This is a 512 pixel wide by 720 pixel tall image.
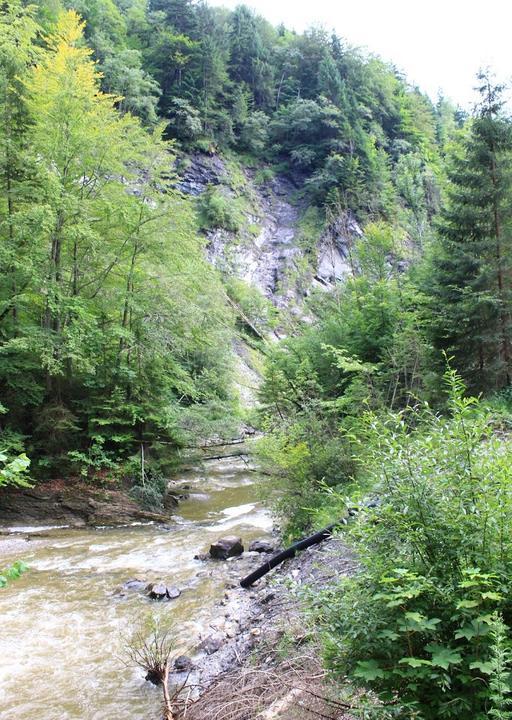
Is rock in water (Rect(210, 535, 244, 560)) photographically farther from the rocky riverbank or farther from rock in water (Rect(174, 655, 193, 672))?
rock in water (Rect(174, 655, 193, 672))

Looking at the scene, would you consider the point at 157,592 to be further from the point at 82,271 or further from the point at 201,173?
the point at 201,173

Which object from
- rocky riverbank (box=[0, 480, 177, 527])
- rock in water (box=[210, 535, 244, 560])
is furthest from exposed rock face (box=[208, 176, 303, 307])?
rock in water (box=[210, 535, 244, 560])

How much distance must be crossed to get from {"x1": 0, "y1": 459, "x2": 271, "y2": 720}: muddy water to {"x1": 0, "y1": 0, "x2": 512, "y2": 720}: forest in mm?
1840

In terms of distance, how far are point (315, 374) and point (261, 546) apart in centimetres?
546

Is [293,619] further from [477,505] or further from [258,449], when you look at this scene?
[258,449]

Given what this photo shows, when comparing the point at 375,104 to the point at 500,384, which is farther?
the point at 375,104

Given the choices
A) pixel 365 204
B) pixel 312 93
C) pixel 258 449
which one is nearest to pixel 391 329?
pixel 258 449

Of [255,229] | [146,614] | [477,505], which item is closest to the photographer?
[477,505]

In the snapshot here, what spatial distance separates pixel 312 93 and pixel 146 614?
58890 millimetres

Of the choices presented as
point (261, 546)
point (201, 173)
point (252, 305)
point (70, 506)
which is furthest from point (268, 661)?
point (201, 173)

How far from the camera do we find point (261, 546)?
29.1 feet

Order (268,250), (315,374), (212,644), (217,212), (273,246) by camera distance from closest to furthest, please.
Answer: (212,644) < (315,374) < (217,212) < (268,250) < (273,246)

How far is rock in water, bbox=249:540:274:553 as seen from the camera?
28.5 ft

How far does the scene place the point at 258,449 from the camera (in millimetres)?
9320
